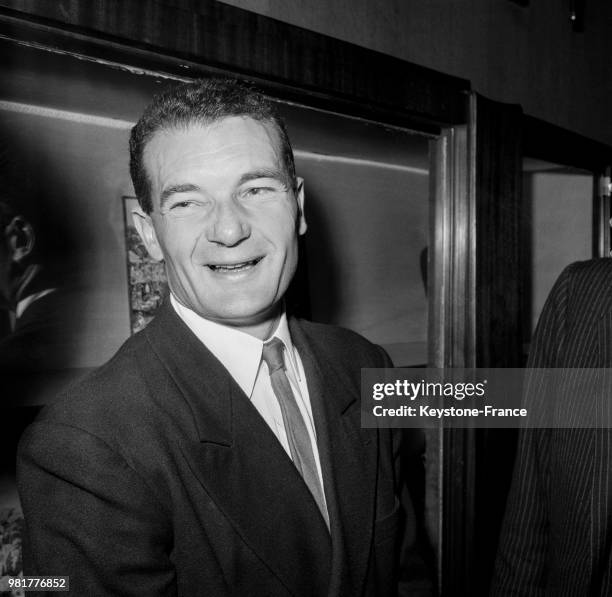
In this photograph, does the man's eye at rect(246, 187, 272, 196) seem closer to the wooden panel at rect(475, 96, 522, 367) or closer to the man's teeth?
the man's teeth

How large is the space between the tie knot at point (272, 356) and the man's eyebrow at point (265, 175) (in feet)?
0.89

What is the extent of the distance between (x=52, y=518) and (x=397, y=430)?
2.18 ft

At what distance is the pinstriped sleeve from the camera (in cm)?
95

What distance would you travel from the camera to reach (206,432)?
76cm

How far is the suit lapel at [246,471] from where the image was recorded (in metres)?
0.75

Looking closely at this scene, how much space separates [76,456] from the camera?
656mm

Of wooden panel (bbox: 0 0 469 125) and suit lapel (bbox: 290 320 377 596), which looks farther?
suit lapel (bbox: 290 320 377 596)

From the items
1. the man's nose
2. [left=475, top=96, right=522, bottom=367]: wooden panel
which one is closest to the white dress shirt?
the man's nose

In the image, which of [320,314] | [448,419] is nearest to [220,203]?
[320,314]

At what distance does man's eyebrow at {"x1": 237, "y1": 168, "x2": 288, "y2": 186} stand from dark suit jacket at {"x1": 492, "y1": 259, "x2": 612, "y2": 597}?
55cm

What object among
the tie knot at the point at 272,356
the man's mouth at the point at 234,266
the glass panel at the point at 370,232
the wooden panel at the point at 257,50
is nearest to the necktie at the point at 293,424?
the tie knot at the point at 272,356

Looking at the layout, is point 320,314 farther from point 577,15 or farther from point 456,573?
point 577,15

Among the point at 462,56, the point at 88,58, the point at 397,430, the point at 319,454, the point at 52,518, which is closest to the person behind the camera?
the point at 52,518

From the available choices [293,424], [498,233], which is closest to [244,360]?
[293,424]
